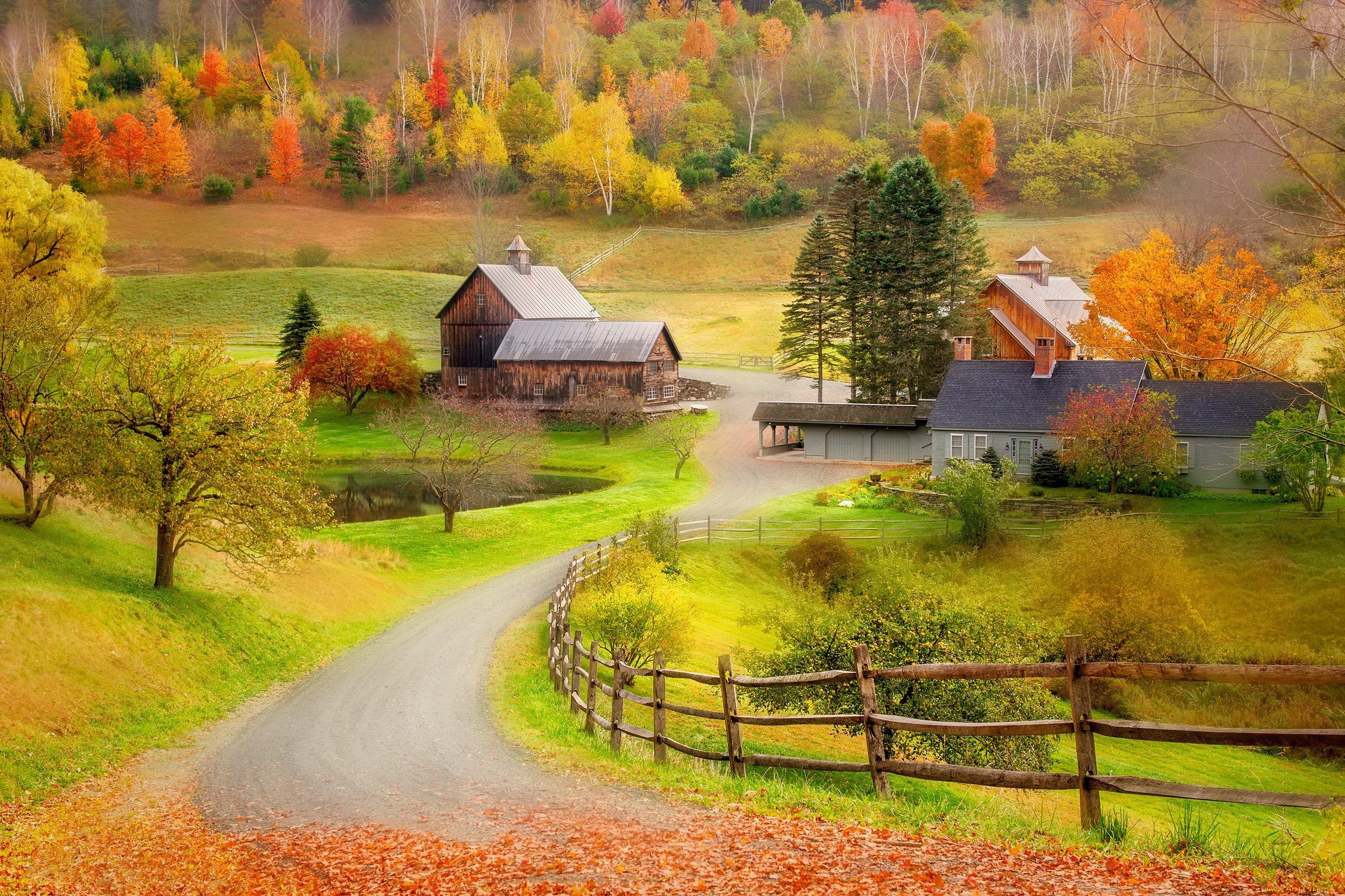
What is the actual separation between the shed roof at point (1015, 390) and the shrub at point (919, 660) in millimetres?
26675

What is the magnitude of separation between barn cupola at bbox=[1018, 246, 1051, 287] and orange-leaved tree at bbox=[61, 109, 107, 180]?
81.2 metres

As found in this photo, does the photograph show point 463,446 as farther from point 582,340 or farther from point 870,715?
point 870,715

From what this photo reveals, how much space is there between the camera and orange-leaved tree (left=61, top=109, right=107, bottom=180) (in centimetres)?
9862

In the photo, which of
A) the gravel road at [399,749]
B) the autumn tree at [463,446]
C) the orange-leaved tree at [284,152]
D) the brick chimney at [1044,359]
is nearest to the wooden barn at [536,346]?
the autumn tree at [463,446]

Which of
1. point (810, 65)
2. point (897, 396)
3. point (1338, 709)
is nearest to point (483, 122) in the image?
point (810, 65)

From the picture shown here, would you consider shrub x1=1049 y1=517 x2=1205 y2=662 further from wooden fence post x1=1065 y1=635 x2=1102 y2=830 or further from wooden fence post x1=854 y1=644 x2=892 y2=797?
wooden fence post x1=1065 y1=635 x2=1102 y2=830

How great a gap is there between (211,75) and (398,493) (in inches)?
3201

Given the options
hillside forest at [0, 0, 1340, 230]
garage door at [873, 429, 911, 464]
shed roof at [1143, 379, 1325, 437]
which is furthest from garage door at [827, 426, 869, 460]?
hillside forest at [0, 0, 1340, 230]

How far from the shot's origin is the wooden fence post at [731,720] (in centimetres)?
Answer: 1174

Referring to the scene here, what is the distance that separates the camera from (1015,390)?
46531 millimetres

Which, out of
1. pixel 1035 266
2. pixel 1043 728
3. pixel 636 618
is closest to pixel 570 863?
pixel 1043 728

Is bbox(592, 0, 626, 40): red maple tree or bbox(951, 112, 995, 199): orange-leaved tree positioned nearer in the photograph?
bbox(951, 112, 995, 199): orange-leaved tree

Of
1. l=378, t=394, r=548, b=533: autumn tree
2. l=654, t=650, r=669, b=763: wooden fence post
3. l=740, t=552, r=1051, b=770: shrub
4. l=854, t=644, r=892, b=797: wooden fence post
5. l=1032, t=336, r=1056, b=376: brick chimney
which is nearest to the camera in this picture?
l=854, t=644, r=892, b=797: wooden fence post

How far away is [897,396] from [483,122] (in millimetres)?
65503
